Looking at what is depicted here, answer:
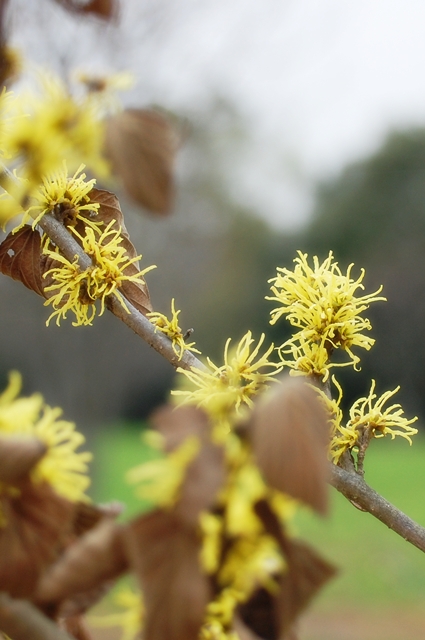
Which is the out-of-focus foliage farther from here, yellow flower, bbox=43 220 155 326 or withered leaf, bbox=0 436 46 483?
withered leaf, bbox=0 436 46 483

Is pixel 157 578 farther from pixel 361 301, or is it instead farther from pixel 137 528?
pixel 361 301

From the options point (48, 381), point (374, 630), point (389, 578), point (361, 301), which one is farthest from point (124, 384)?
point (361, 301)

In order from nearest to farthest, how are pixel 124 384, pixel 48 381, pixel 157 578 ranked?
pixel 157 578 → pixel 48 381 → pixel 124 384

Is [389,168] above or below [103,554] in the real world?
above

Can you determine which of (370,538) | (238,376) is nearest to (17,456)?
(238,376)

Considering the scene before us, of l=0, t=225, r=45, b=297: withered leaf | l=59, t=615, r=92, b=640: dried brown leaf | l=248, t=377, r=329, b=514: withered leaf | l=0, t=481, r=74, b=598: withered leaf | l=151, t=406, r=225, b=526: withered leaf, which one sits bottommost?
l=59, t=615, r=92, b=640: dried brown leaf

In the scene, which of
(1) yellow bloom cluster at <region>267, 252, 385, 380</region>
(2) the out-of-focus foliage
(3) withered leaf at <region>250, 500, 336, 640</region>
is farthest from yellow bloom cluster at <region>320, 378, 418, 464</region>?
(2) the out-of-focus foliage

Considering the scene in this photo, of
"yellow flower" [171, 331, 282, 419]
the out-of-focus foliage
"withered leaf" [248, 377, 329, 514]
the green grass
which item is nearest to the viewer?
"withered leaf" [248, 377, 329, 514]
